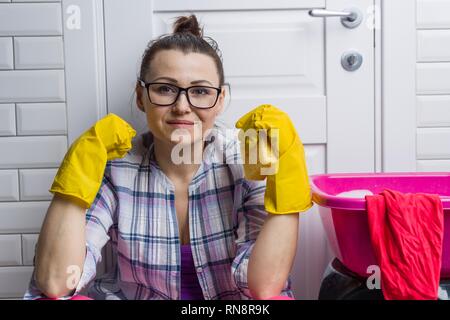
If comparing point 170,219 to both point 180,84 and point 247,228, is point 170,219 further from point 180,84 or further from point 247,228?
point 180,84

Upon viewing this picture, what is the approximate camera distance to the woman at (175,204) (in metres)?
1.12

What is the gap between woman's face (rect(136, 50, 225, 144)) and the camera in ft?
3.93

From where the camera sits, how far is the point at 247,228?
1.22m

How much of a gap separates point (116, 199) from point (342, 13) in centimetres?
78

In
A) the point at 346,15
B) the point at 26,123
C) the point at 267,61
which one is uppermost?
the point at 346,15

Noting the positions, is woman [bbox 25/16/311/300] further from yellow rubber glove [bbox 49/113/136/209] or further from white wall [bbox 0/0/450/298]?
white wall [bbox 0/0/450/298]

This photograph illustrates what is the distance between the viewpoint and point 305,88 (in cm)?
152

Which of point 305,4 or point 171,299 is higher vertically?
point 305,4

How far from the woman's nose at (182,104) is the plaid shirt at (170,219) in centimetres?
15

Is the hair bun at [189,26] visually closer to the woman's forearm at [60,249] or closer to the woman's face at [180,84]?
the woman's face at [180,84]

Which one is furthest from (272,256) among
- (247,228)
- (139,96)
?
(139,96)

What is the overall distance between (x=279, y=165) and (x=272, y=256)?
0.62ft
